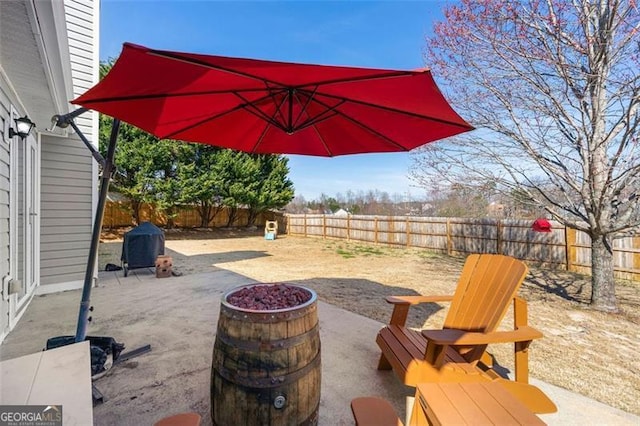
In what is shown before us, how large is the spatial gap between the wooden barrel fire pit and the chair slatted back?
50.1 inches

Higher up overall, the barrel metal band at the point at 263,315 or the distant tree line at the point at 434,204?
the distant tree line at the point at 434,204

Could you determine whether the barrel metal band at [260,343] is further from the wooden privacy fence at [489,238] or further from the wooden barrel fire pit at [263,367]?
the wooden privacy fence at [489,238]

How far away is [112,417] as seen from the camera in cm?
194

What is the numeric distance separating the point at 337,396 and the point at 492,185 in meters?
4.40

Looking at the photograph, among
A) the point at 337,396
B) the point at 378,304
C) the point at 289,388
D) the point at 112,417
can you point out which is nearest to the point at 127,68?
the point at 289,388

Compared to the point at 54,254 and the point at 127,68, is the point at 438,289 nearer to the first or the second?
the point at 127,68

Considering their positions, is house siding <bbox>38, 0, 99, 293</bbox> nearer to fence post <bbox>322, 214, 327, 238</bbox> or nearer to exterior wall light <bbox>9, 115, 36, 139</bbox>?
exterior wall light <bbox>9, 115, 36, 139</bbox>

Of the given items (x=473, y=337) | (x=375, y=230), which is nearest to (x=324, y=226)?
(x=375, y=230)

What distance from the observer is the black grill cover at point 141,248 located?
5.92m

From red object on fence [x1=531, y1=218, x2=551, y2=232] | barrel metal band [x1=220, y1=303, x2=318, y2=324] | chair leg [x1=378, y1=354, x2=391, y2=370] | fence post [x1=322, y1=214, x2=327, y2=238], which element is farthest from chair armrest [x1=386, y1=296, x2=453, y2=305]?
fence post [x1=322, y1=214, x2=327, y2=238]

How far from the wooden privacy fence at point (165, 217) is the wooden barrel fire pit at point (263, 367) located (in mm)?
12762

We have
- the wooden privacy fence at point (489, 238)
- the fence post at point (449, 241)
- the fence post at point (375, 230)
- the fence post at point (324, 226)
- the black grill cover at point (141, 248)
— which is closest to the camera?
the black grill cover at point (141, 248)

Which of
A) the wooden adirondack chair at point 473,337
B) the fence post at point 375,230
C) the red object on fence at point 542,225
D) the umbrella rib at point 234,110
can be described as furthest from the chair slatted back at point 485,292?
the fence post at point 375,230

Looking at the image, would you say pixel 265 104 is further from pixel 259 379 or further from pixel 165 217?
pixel 165 217
